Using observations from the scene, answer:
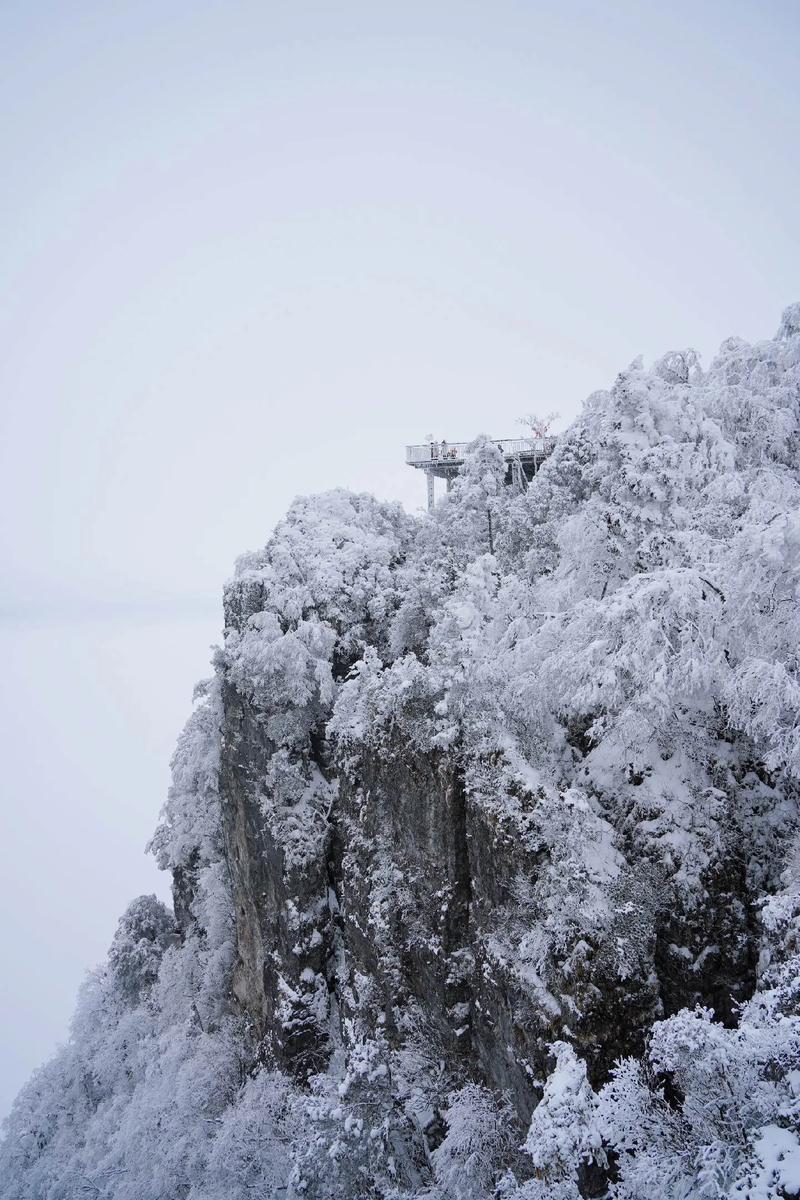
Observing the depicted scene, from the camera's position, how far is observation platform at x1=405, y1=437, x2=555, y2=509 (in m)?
40.1

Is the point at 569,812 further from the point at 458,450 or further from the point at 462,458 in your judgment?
the point at 458,450

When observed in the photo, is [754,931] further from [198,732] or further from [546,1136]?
[198,732]

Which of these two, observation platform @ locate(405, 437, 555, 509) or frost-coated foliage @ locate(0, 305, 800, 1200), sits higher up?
observation platform @ locate(405, 437, 555, 509)

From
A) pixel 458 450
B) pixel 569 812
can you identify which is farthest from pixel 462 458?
pixel 569 812

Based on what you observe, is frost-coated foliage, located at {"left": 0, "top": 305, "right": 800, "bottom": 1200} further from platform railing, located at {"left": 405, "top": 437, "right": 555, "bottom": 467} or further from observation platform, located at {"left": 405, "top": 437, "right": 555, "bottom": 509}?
platform railing, located at {"left": 405, "top": 437, "right": 555, "bottom": 467}

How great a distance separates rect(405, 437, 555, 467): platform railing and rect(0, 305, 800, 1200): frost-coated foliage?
10148 mm

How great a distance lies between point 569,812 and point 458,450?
30.2 metres

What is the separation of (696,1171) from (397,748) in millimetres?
13021

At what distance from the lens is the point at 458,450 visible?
43.4m

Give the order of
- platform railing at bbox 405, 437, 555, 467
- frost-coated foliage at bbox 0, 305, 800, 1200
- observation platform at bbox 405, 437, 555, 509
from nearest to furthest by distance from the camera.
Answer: frost-coated foliage at bbox 0, 305, 800, 1200 → observation platform at bbox 405, 437, 555, 509 → platform railing at bbox 405, 437, 555, 467

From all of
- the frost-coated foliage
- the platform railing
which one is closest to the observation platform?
the platform railing

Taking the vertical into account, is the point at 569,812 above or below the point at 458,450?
below

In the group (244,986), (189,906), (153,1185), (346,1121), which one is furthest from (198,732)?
(346,1121)

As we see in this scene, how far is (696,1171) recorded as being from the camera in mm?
10125
